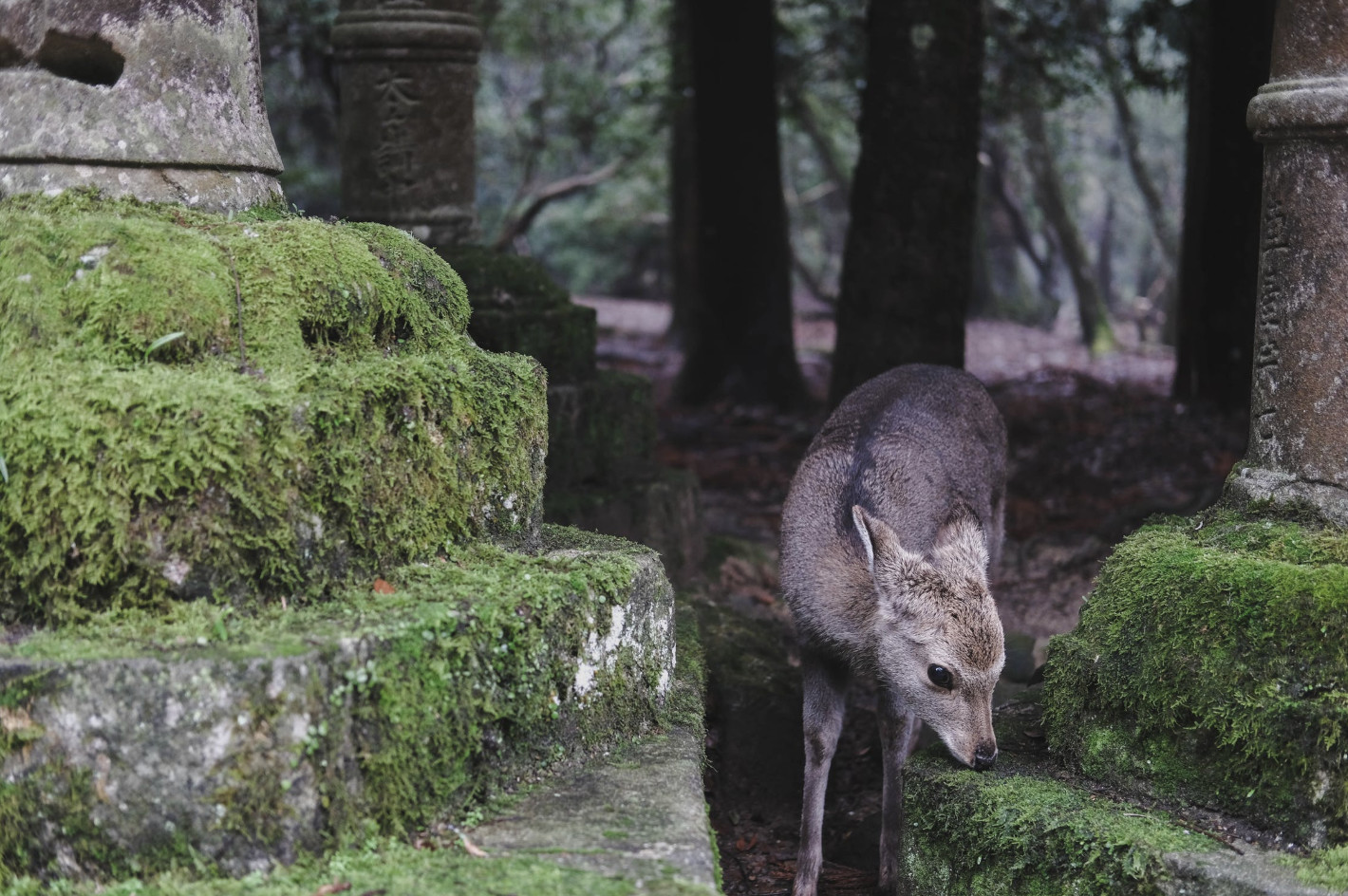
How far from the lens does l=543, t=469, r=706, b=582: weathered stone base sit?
7148mm

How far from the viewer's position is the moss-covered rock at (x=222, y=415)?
10.4ft

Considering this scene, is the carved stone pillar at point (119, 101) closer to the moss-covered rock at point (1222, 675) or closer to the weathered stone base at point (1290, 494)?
the moss-covered rock at point (1222, 675)

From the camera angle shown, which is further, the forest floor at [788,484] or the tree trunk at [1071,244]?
the tree trunk at [1071,244]

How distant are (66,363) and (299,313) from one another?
619 millimetres

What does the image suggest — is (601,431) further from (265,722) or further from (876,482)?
(265,722)

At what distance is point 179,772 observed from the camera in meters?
2.91

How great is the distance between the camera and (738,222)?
45.3ft

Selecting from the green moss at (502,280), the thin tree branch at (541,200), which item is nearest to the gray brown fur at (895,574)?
the green moss at (502,280)

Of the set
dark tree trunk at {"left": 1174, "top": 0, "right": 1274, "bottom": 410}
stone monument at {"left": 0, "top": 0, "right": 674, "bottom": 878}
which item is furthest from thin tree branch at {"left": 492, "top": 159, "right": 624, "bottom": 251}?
stone monument at {"left": 0, "top": 0, "right": 674, "bottom": 878}

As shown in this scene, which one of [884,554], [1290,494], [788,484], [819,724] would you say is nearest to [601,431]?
[819,724]

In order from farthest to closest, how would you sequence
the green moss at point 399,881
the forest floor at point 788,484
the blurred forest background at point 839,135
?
the blurred forest background at point 839,135, the forest floor at point 788,484, the green moss at point 399,881

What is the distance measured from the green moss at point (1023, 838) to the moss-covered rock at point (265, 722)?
1.49 meters

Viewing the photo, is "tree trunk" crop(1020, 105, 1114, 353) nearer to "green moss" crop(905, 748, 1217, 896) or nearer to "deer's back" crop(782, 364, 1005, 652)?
"deer's back" crop(782, 364, 1005, 652)

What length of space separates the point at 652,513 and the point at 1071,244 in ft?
57.4
